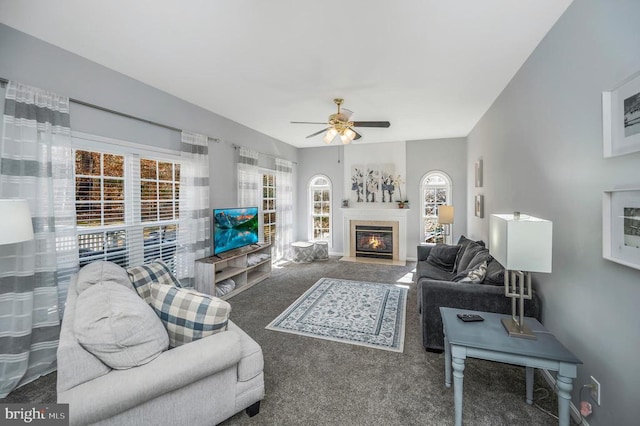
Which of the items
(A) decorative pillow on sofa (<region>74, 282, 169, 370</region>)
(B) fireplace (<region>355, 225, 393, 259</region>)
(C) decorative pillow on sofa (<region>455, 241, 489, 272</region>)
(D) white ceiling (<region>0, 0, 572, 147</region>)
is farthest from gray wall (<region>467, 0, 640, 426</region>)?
(B) fireplace (<region>355, 225, 393, 259</region>)

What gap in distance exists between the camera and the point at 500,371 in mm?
2264

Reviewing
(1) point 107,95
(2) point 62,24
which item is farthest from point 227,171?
(2) point 62,24

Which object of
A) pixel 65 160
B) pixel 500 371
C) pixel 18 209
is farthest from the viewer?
pixel 65 160

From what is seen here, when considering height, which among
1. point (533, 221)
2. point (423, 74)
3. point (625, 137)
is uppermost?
point (423, 74)

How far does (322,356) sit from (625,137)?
8.50 ft

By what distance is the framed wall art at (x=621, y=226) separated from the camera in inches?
50.6

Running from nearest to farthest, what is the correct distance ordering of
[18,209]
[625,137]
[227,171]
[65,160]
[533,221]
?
[625,137] → [533,221] → [18,209] → [65,160] → [227,171]

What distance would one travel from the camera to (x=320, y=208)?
7117 millimetres

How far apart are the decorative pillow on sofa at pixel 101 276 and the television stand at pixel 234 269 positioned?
139 centimetres

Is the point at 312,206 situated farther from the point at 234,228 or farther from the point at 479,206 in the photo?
the point at 479,206

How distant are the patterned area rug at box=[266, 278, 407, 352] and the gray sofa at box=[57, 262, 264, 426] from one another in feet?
4.04

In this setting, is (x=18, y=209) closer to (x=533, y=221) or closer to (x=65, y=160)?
(x=65, y=160)

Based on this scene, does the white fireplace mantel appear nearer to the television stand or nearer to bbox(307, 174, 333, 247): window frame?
bbox(307, 174, 333, 247): window frame

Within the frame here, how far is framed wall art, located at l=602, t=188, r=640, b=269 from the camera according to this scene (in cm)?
128
